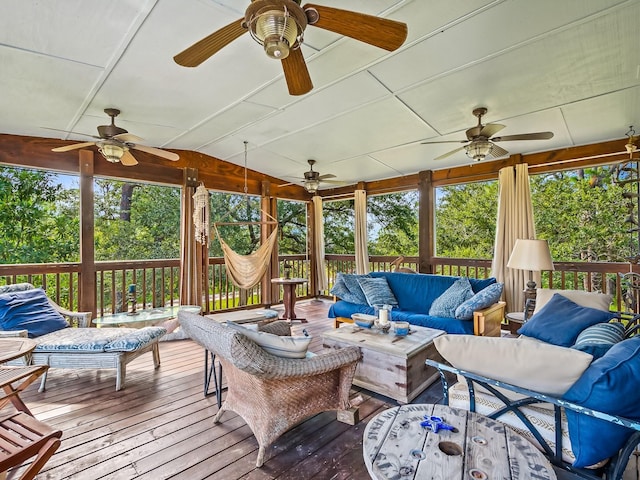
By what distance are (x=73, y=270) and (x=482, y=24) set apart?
16.2ft

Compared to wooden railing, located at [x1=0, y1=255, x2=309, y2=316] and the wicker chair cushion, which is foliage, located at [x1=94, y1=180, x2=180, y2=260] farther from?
the wicker chair cushion

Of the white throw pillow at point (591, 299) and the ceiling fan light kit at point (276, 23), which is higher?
the ceiling fan light kit at point (276, 23)

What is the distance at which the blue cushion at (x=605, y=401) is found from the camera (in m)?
1.10

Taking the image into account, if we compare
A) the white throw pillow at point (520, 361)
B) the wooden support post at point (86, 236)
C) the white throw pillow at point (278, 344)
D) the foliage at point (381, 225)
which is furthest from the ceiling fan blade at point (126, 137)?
the foliage at point (381, 225)

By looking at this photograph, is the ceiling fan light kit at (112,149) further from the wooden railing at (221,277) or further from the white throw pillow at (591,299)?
the white throw pillow at (591,299)

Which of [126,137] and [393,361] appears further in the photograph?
[126,137]

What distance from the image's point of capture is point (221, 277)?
565 centimetres

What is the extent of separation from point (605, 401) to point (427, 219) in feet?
14.4

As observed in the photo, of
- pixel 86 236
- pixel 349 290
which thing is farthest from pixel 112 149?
pixel 349 290

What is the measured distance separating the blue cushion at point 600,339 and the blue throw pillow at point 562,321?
155 millimetres

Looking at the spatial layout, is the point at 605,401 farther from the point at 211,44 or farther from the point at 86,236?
the point at 86,236

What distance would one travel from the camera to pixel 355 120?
3.66m

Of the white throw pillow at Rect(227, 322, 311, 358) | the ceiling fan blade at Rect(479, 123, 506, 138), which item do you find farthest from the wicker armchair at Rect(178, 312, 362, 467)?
the ceiling fan blade at Rect(479, 123, 506, 138)

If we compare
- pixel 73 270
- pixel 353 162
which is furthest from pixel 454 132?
pixel 73 270
